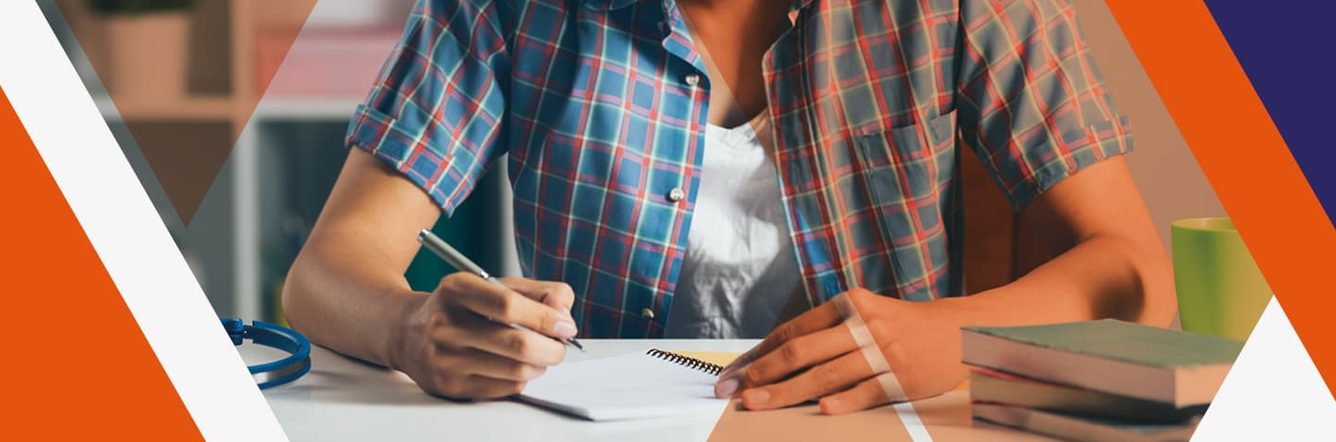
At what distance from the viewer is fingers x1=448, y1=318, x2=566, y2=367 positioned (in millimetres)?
378

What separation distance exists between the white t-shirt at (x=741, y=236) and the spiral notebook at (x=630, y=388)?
0.17 metres

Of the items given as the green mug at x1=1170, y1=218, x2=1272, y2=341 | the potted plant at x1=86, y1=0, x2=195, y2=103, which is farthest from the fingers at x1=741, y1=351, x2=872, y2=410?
the potted plant at x1=86, y1=0, x2=195, y2=103

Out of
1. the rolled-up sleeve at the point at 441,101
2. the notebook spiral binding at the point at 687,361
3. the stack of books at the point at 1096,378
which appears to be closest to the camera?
the stack of books at the point at 1096,378

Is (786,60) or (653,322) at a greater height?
(786,60)

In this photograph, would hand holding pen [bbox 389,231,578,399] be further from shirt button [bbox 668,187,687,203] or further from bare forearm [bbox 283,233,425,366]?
shirt button [bbox 668,187,687,203]

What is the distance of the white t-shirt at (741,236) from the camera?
616 mm

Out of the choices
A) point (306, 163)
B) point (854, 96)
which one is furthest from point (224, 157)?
point (854, 96)

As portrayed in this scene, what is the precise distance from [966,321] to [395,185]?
0.29 metres

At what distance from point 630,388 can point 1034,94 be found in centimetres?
31

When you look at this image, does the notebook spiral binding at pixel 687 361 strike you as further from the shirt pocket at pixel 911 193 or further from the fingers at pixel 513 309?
the shirt pocket at pixel 911 193

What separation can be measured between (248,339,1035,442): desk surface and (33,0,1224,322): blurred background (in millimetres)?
75

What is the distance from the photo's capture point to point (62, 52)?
1.25 ft

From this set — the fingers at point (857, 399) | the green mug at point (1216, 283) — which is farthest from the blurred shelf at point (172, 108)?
the green mug at point (1216, 283)

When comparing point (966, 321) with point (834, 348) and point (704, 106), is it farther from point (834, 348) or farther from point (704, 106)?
point (704, 106)
